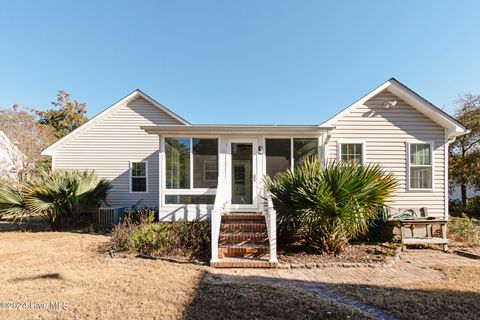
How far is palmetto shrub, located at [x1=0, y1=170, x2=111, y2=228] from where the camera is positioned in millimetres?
9141

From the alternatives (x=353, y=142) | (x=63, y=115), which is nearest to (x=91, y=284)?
(x=353, y=142)

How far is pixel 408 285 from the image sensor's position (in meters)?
4.52

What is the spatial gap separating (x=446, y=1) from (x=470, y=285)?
909cm

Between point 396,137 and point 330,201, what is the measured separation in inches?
206

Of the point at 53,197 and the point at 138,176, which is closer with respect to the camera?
the point at 53,197

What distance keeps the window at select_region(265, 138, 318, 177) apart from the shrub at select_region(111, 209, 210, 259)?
290cm

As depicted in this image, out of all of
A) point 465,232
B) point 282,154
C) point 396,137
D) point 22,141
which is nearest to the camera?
point 465,232

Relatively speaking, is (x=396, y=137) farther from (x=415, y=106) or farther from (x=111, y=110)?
(x=111, y=110)

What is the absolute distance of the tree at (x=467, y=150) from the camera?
1421 centimetres

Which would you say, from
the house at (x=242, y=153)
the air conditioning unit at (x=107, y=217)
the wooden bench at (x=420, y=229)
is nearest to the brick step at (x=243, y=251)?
the house at (x=242, y=153)

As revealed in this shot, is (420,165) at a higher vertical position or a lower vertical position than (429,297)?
higher

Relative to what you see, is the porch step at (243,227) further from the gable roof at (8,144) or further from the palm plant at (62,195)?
the gable roof at (8,144)

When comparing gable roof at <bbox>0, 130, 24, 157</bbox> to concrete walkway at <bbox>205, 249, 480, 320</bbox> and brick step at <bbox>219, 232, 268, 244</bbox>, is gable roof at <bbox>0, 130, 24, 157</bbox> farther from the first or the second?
concrete walkway at <bbox>205, 249, 480, 320</bbox>

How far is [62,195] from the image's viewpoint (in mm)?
9320
